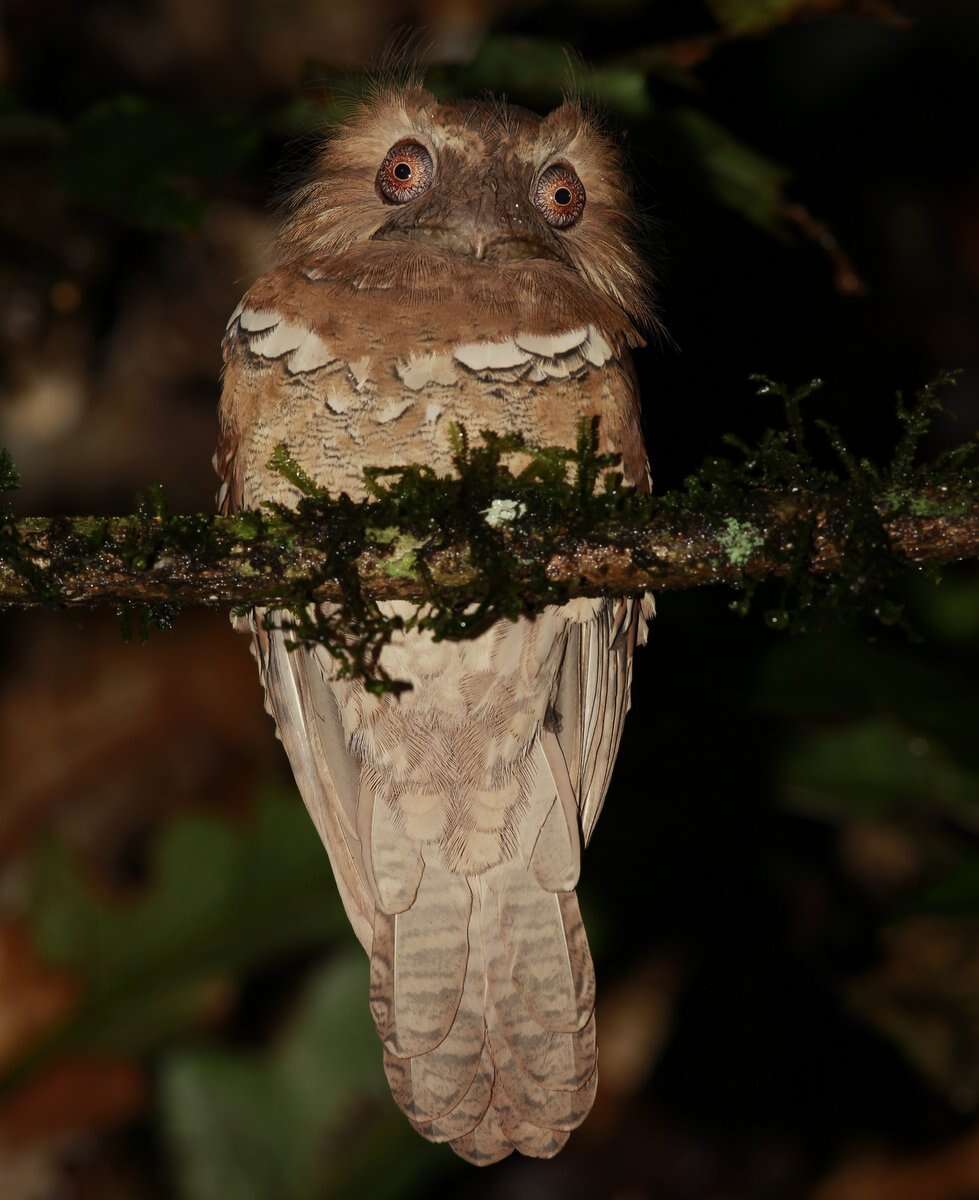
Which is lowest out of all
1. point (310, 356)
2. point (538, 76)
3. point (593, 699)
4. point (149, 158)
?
point (593, 699)

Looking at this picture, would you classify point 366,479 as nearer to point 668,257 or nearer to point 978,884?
point 668,257

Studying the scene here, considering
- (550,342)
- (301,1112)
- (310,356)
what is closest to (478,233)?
(550,342)

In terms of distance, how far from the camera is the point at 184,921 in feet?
14.4

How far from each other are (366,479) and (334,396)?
0.34 metres

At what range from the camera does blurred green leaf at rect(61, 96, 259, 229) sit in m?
3.10

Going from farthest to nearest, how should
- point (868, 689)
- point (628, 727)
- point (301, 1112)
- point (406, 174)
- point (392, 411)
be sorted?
point (628, 727)
point (301, 1112)
point (868, 689)
point (406, 174)
point (392, 411)

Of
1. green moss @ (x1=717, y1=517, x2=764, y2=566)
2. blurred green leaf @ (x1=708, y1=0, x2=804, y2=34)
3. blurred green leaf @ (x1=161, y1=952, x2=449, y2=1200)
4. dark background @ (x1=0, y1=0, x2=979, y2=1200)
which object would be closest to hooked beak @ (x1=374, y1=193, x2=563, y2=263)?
dark background @ (x1=0, y1=0, x2=979, y2=1200)

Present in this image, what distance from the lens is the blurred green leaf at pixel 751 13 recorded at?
10.7ft

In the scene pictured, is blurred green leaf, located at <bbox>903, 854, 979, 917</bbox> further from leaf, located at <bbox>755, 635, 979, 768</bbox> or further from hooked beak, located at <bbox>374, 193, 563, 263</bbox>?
hooked beak, located at <bbox>374, 193, 563, 263</bbox>

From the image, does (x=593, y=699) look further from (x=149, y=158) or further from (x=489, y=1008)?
(x=149, y=158)

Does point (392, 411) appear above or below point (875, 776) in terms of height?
above

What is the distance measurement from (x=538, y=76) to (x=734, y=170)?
0.56 meters

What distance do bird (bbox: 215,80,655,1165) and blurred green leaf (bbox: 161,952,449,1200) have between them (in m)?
1.31

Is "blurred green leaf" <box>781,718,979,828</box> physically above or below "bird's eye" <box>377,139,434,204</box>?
below
